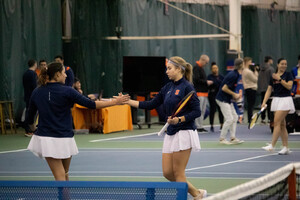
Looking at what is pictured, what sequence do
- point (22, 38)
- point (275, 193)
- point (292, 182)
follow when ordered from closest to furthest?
1. point (275, 193)
2. point (292, 182)
3. point (22, 38)

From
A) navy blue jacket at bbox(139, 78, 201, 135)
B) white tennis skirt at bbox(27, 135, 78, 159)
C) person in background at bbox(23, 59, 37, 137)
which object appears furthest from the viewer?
person in background at bbox(23, 59, 37, 137)

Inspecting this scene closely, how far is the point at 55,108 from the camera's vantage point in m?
7.83

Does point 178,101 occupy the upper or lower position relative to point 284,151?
upper

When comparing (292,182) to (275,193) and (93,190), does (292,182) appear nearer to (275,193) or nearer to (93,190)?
(275,193)

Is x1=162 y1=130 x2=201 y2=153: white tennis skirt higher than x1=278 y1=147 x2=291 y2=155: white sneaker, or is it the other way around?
x1=162 y1=130 x2=201 y2=153: white tennis skirt

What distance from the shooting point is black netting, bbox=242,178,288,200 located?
5.58 meters

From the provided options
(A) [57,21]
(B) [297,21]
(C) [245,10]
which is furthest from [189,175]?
(B) [297,21]

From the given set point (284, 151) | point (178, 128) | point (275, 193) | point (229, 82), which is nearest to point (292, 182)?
point (275, 193)

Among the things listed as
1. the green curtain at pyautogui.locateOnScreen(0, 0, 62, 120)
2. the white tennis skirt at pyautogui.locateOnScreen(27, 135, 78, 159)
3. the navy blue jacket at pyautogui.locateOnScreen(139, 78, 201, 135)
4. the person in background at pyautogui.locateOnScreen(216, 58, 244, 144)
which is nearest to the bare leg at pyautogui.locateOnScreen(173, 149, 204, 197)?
the navy blue jacket at pyautogui.locateOnScreen(139, 78, 201, 135)

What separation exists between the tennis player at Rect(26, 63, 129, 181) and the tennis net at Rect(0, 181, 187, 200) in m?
1.61

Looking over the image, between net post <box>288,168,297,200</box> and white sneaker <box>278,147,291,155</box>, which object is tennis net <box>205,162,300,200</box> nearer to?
net post <box>288,168,297,200</box>

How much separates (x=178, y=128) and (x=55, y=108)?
4.57 feet

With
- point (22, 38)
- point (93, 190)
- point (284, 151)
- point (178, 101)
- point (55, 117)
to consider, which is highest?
point (22, 38)

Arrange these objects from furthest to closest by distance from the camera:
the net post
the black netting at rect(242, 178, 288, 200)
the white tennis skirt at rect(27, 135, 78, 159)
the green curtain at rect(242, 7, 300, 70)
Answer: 1. the green curtain at rect(242, 7, 300, 70)
2. the white tennis skirt at rect(27, 135, 78, 159)
3. the net post
4. the black netting at rect(242, 178, 288, 200)
